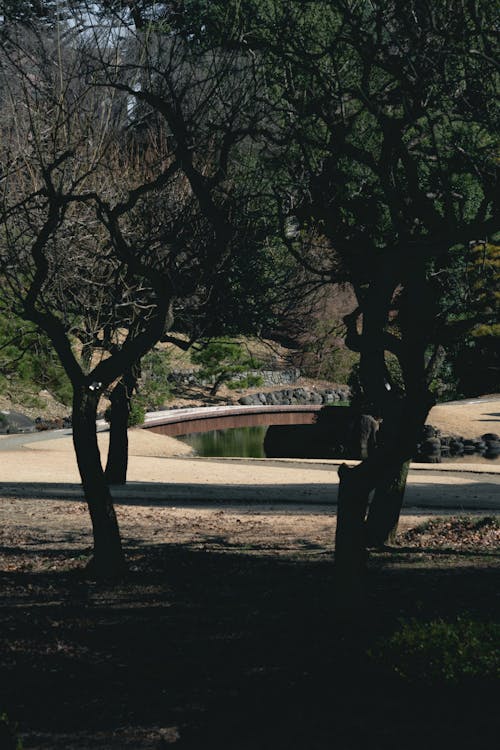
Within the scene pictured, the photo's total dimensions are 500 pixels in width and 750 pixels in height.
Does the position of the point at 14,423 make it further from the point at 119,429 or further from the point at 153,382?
the point at 119,429

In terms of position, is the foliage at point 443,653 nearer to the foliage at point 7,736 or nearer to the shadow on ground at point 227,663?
the shadow on ground at point 227,663

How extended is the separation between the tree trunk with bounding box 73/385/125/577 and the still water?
29074 mm

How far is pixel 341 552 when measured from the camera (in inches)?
362

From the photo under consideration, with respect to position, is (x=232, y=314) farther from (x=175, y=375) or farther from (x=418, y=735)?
(x=175, y=375)

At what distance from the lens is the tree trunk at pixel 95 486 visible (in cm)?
1138

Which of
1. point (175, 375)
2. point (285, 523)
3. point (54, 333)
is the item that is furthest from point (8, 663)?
point (175, 375)

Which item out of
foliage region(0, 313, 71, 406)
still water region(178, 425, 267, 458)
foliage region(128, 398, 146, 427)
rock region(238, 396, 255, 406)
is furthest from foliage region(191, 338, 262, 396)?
foliage region(0, 313, 71, 406)

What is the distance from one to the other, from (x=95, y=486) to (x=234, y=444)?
33.2 m

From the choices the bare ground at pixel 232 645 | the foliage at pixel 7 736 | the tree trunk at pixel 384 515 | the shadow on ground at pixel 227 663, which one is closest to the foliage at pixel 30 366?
the bare ground at pixel 232 645

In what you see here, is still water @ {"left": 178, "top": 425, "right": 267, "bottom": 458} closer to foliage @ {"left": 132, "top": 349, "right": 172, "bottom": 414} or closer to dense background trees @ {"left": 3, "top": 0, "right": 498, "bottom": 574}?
foliage @ {"left": 132, "top": 349, "right": 172, "bottom": 414}

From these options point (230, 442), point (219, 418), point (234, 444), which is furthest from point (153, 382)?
point (219, 418)

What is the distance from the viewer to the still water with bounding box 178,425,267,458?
4169 cm

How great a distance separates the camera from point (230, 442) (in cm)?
4522

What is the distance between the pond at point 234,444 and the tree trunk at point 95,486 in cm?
2787
